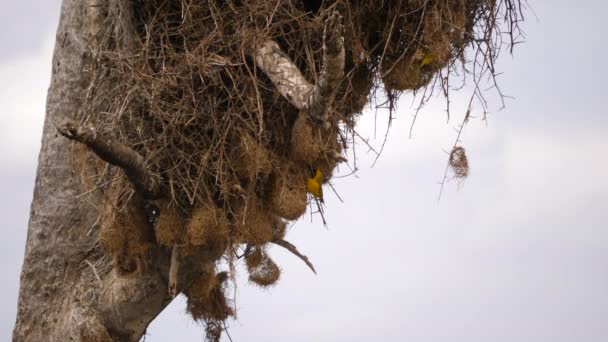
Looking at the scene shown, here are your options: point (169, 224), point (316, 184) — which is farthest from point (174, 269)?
point (316, 184)

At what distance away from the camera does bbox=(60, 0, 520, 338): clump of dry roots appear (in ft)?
13.7

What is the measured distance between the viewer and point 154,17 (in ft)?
14.1

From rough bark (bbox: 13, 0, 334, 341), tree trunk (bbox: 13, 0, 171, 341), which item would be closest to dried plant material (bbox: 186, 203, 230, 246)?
rough bark (bbox: 13, 0, 334, 341)

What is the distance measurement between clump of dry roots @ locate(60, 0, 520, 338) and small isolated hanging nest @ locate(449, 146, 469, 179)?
1.16ft

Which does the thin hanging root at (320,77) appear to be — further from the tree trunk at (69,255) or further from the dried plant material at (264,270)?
the dried plant material at (264,270)

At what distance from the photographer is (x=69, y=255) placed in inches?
192

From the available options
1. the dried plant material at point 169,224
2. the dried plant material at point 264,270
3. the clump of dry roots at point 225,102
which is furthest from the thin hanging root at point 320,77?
the dried plant material at point 264,270

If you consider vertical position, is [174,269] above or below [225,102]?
below

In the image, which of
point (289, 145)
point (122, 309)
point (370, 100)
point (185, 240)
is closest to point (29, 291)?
point (122, 309)

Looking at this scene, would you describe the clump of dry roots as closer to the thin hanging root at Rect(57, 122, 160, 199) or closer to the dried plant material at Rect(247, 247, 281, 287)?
the thin hanging root at Rect(57, 122, 160, 199)

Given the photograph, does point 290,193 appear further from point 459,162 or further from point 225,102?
point 459,162

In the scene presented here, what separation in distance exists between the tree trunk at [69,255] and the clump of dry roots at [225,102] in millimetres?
265

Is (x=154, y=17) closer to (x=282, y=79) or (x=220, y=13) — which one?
(x=220, y=13)

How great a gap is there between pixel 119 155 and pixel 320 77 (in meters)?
0.88
